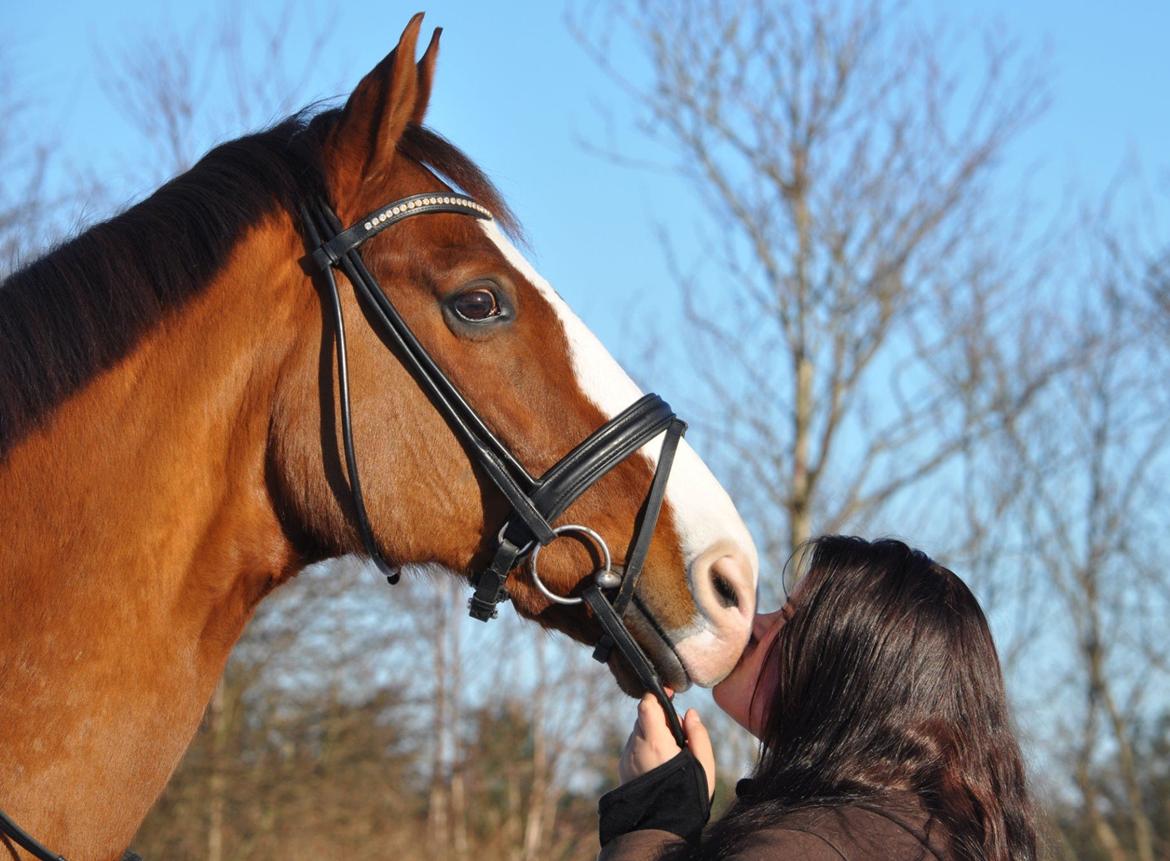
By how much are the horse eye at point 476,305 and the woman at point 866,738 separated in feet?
2.81

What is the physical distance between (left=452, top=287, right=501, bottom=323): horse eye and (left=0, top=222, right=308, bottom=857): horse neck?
0.34m

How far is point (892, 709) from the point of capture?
7.41ft

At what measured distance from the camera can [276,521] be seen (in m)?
2.44

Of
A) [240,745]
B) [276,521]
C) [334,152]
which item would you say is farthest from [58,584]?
[240,745]

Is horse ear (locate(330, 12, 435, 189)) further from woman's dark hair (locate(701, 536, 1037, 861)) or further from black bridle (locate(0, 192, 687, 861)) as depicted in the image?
woman's dark hair (locate(701, 536, 1037, 861))

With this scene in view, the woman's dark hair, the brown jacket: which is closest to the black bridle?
the woman's dark hair

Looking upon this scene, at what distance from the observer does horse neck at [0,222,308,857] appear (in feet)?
6.86

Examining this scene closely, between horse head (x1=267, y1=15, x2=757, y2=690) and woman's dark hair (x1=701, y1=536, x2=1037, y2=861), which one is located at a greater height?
horse head (x1=267, y1=15, x2=757, y2=690)

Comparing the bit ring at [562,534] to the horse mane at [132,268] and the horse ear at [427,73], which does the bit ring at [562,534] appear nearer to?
the horse mane at [132,268]

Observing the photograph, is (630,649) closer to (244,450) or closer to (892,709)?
(892,709)

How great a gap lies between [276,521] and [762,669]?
3.46ft

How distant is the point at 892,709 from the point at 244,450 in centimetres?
136

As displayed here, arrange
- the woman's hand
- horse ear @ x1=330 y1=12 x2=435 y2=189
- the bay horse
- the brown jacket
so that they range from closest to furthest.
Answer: the brown jacket < the bay horse < the woman's hand < horse ear @ x1=330 y1=12 x2=435 y2=189

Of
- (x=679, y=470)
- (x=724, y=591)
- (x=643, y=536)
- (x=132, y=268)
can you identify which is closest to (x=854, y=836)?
(x=724, y=591)
